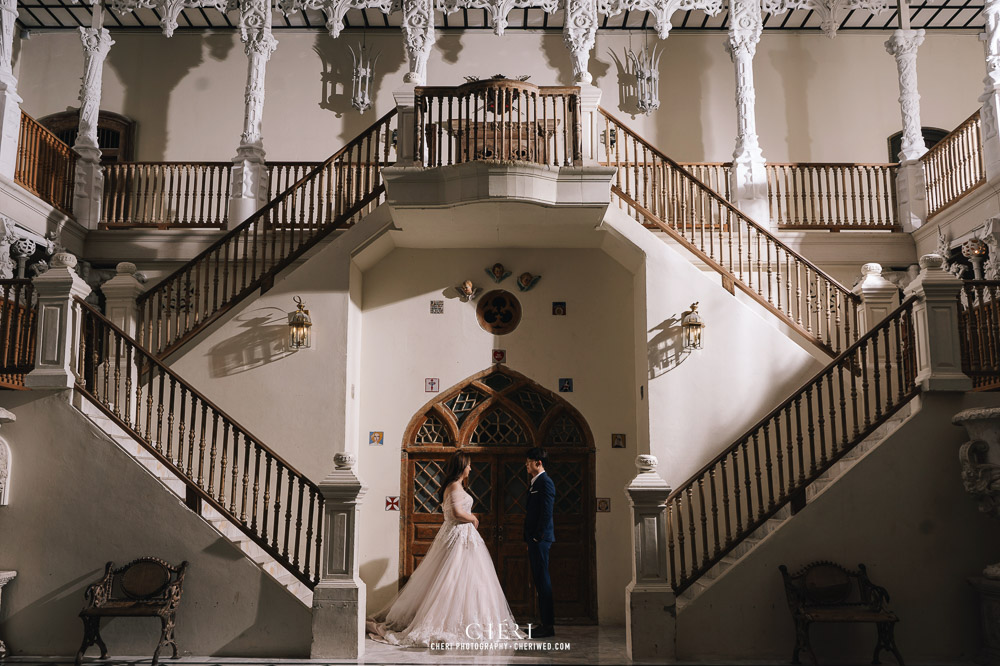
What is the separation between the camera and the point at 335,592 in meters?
6.58

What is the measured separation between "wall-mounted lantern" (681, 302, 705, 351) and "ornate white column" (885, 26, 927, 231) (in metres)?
4.10

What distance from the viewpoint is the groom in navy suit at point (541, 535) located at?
727cm

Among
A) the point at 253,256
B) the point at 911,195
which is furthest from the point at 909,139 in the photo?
the point at 253,256

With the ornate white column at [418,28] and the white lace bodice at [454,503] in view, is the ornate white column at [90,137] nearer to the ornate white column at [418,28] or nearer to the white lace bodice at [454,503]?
the ornate white column at [418,28]

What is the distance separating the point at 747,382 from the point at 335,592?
4.38 metres

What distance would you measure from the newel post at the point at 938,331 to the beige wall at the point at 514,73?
640cm

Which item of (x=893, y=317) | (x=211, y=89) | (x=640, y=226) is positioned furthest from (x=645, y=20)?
(x=893, y=317)

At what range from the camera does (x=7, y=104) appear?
973 cm

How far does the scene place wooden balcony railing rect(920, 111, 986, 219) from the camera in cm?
980

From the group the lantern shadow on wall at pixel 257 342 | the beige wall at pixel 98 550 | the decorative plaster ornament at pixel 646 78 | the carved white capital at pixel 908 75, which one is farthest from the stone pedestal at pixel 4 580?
the carved white capital at pixel 908 75

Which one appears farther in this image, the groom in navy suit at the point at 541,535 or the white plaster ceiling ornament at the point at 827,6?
the white plaster ceiling ornament at the point at 827,6

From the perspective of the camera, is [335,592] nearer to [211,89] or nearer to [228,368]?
[228,368]

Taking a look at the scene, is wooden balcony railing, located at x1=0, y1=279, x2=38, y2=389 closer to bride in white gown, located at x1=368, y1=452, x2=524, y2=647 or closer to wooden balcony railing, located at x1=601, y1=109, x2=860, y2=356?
bride in white gown, located at x1=368, y1=452, x2=524, y2=647

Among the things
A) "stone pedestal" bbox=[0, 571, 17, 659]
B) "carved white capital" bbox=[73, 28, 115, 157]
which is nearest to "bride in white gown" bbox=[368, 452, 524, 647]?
"stone pedestal" bbox=[0, 571, 17, 659]
